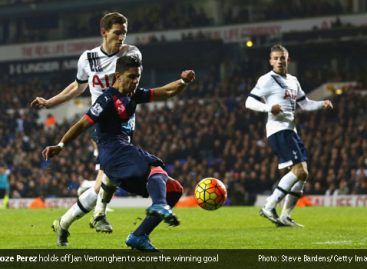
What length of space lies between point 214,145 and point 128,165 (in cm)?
2286

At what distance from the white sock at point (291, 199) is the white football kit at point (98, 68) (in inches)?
132

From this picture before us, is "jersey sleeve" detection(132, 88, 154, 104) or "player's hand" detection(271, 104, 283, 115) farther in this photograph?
"player's hand" detection(271, 104, 283, 115)

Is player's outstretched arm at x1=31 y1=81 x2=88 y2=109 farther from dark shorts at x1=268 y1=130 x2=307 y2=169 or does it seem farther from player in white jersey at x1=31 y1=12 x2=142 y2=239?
dark shorts at x1=268 y1=130 x2=307 y2=169

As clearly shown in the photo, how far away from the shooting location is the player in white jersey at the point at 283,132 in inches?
497

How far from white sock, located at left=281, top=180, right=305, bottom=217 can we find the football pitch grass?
1.07 feet

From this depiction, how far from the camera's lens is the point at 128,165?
8352 mm

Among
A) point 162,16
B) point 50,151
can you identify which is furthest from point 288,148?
point 162,16

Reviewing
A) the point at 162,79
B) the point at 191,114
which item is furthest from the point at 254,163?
the point at 162,79

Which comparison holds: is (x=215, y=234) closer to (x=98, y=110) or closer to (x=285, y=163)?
(x=285, y=163)

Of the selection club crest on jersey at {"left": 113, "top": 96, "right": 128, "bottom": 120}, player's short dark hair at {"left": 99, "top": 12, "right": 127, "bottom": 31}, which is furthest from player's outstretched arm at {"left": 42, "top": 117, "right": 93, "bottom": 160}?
player's short dark hair at {"left": 99, "top": 12, "right": 127, "bottom": 31}

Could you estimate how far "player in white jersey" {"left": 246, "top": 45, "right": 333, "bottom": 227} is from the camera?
41.4 feet

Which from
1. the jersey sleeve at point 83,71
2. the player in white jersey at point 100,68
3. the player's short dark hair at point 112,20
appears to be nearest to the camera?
the player's short dark hair at point 112,20

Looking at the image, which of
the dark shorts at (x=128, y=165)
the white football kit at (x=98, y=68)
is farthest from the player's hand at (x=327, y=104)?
the dark shorts at (x=128, y=165)

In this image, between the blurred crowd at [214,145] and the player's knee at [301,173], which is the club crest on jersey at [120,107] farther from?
the blurred crowd at [214,145]
